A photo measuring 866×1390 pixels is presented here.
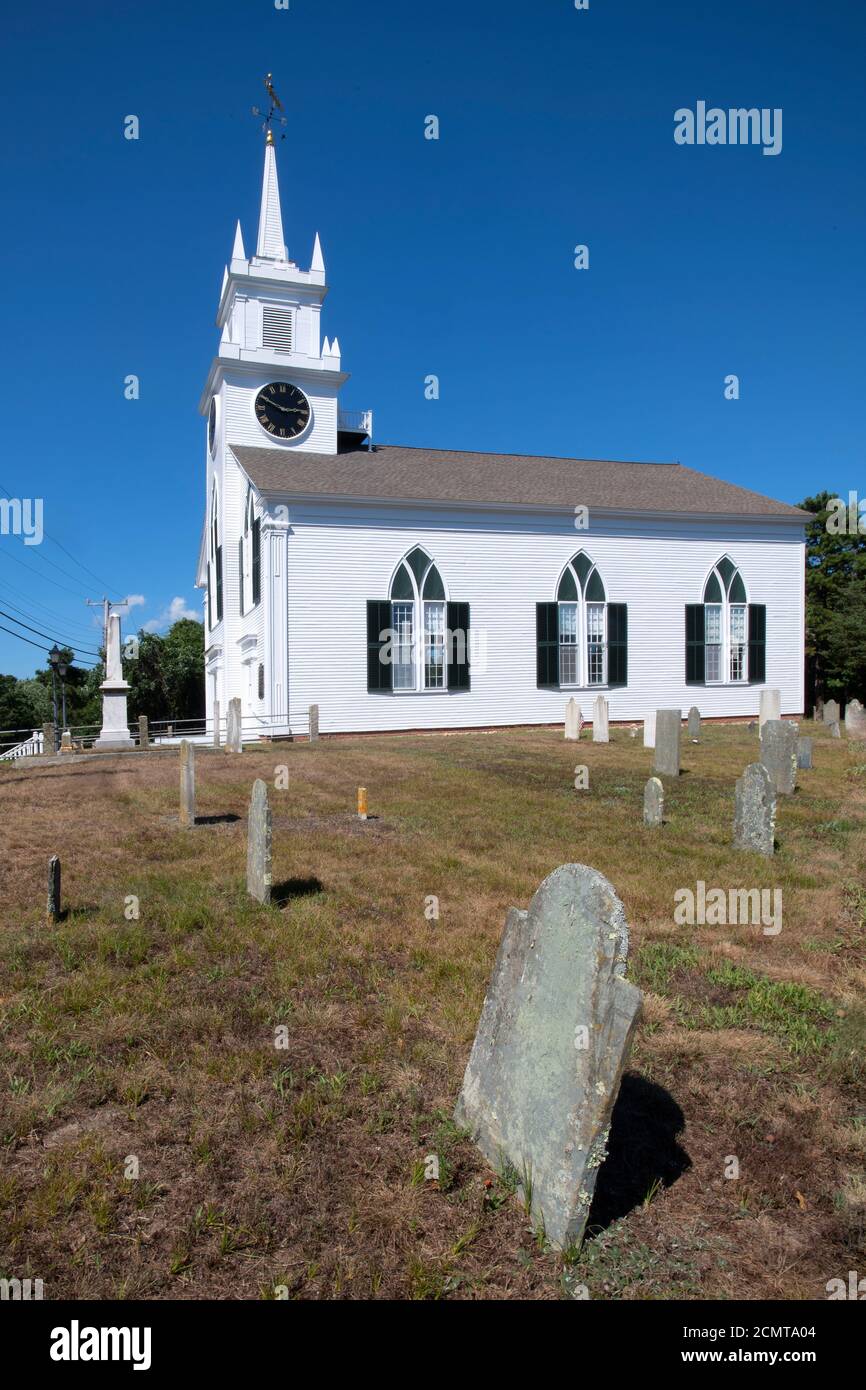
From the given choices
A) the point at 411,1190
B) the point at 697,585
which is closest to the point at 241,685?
the point at 697,585

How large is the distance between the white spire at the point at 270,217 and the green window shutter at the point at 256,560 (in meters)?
12.4

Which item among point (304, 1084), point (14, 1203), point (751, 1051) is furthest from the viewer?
point (751, 1051)

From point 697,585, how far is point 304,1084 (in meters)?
28.0

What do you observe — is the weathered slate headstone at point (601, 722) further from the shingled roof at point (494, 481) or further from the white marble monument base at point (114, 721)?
the white marble monument base at point (114, 721)

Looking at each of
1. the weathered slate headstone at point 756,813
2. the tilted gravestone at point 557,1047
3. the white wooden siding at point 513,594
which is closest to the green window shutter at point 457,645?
the white wooden siding at point 513,594

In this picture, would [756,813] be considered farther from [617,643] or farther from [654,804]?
[617,643]

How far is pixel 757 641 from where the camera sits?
29922 mm

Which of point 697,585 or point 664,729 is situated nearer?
point 664,729

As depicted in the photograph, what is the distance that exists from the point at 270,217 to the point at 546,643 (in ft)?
66.8

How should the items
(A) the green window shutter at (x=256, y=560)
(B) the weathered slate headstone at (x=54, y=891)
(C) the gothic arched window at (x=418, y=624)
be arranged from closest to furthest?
1. (B) the weathered slate headstone at (x=54, y=891)
2. (A) the green window shutter at (x=256, y=560)
3. (C) the gothic arched window at (x=418, y=624)

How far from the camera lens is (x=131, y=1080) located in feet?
13.4

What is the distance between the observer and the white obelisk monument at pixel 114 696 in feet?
77.3

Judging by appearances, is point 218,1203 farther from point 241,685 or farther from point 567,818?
point 241,685

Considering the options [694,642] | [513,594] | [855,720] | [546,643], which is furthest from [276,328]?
[855,720]
